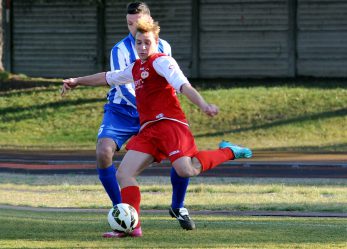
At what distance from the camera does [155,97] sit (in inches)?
389

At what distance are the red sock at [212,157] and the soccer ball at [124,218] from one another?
78cm

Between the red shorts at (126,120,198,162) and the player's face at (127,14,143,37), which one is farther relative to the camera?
the player's face at (127,14,143,37)

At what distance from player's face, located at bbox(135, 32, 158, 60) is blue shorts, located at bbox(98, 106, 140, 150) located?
1301 mm

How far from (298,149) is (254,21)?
8485 millimetres

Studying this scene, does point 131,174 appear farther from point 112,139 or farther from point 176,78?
point 112,139

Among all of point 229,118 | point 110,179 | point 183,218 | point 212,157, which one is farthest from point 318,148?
point 212,157

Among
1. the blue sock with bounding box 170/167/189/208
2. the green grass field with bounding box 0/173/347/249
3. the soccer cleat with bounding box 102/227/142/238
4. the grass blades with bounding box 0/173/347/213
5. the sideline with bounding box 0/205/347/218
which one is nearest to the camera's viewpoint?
the green grass field with bounding box 0/173/347/249

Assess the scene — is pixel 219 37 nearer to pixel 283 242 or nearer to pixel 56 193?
pixel 56 193

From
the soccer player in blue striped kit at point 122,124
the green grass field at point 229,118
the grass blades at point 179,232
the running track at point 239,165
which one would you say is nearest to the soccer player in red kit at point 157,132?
the grass blades at point 179,232

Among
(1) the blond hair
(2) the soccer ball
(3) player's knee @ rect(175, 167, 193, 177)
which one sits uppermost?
(1) the blond hair

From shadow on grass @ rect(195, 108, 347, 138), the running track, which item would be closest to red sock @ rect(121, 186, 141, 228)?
the running track

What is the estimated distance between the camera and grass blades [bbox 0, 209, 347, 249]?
9.22 metres

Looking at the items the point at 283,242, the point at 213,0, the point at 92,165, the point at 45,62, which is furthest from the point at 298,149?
the point at 283,242

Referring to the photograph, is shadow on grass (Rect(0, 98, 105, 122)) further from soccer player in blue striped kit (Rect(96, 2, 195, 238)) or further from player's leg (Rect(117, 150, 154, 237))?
player's leg (Rect(117, 150, 154, 237))
